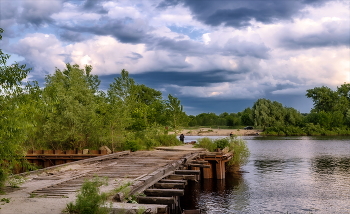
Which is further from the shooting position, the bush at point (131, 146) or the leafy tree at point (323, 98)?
the leafy tree at point (323, 98)

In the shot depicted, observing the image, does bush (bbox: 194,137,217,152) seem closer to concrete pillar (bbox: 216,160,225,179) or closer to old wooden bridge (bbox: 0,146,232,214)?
concrete pillar (bbox: 216,160,225,179)

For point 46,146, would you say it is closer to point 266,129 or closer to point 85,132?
point 85,132

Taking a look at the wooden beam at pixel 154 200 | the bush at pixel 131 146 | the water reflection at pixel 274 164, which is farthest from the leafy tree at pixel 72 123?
the wooden beam at pixel 154 200

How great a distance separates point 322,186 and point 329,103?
3809 inches

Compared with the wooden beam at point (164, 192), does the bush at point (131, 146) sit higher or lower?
higher

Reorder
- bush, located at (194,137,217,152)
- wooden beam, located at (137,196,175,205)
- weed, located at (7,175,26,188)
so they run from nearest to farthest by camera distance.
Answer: wooden beam, located at (137,196,175,205) < weed, located at (7,175,26,188) < bush, located at (194,137,217,152)

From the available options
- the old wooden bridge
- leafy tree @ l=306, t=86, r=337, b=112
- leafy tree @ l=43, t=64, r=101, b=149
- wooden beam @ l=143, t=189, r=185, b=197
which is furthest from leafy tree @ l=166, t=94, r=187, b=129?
leafy tree @ l=306, t=86, r=337, b=112

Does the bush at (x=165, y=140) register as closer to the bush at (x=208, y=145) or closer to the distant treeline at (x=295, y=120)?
the bush at (x=208, y=145)

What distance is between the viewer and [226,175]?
2855cm

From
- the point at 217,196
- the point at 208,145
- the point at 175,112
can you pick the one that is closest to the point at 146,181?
the point at 217,196

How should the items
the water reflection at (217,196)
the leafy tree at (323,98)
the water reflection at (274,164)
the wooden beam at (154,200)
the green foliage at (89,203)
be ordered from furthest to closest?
the leafy tree at (323,98) < the water reflection at (274,164) < the water reflection at (217,196) < the wooden beam at (154,200) < the green foliage at (89,203)

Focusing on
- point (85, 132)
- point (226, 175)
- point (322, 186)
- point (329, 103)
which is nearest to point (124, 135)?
point (85, 132)

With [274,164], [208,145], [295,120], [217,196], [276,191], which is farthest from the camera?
[295,120]

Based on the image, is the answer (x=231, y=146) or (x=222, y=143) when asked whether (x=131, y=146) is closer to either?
(x=222, y=143)
